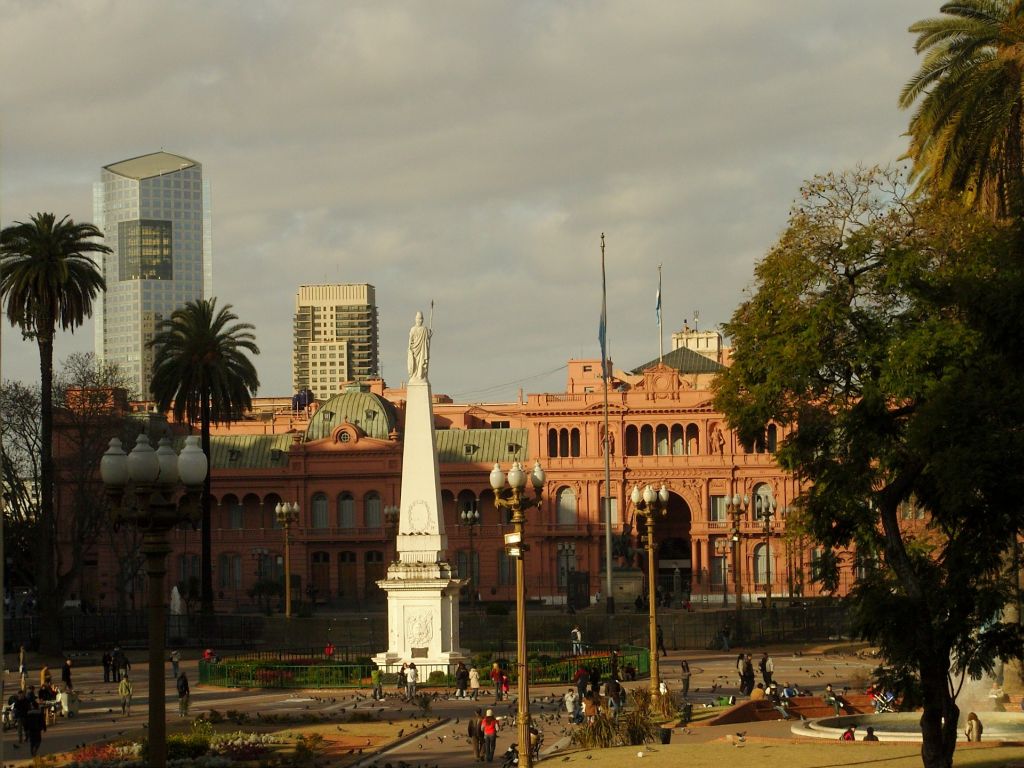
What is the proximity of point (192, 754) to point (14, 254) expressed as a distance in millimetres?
35837

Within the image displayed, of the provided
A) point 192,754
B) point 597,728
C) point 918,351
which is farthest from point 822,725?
point 192,754

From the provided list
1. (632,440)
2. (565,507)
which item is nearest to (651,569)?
(632,440)

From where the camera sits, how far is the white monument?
4588 cm

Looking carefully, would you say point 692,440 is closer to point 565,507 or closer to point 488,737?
point 565,507

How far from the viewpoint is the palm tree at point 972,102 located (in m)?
32.7

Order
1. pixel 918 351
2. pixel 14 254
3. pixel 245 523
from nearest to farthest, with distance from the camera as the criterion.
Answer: pixel 918 351 < pixel 14 254 < pixel 245 523

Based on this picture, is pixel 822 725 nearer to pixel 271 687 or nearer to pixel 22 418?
pixel 271 687

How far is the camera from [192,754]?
2956cm

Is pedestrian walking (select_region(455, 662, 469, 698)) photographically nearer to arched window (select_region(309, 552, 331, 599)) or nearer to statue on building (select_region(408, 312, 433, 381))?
statue on building (select_region(408, 312, 433, 381))

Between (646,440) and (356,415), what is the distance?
784 inches

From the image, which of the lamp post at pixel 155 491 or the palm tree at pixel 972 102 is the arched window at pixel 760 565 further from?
the lamp post at pixel 155 491

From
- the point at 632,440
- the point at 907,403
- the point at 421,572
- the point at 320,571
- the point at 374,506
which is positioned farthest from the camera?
the point at 374,506

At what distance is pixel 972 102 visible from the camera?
3228 cm

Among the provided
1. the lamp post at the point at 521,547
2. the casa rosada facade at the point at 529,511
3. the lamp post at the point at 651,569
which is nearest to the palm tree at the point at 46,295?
the lamp post at the point at 651,569
